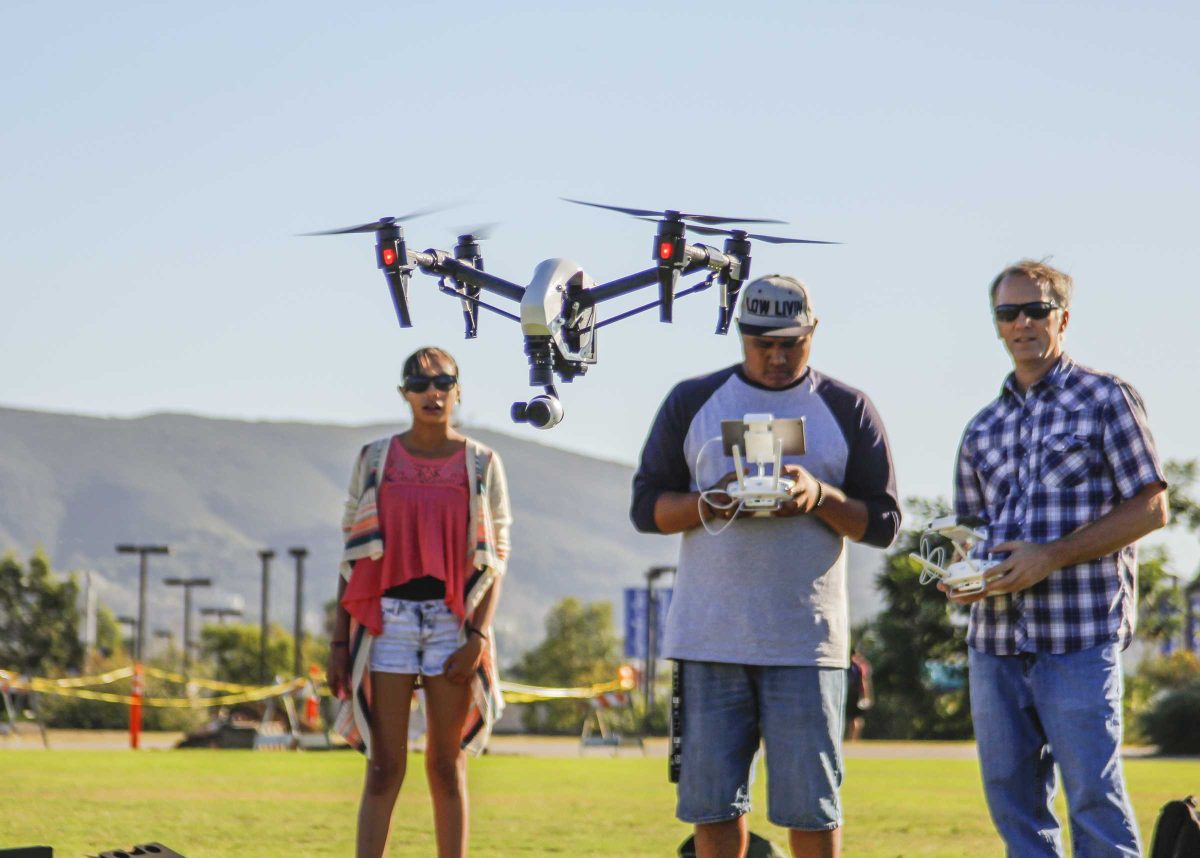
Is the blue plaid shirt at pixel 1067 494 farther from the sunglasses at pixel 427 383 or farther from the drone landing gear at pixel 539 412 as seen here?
the drone landing gear at pixel 539 412

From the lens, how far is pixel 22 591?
77.1m

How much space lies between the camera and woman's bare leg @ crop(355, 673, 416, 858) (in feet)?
21.6

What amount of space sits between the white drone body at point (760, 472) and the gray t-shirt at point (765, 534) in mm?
234

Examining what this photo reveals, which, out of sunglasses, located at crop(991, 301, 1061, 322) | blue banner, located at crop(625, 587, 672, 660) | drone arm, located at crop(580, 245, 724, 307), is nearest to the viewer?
sunglasses, located at crop(991, 301, 1061, 322)

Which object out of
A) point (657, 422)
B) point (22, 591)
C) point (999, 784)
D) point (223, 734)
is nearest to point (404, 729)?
point (657, 422)

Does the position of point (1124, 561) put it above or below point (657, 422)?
below

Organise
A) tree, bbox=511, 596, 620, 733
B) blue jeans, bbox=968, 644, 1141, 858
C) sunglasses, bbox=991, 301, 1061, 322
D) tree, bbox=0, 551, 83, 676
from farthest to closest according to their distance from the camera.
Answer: tree, bbox=511, 596, 620, 733 < tree, bbox=0, 551, 83, 676 < sunglasses, bbox=991, 301, 1061, 322 < blue jeans, bbox=968, 644, 1141, 858

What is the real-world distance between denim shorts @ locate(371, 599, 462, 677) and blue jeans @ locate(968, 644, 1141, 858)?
1.87 metres

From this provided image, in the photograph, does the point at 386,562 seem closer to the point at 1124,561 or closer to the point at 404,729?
the point at 404,729

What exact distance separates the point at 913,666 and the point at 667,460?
133 ft

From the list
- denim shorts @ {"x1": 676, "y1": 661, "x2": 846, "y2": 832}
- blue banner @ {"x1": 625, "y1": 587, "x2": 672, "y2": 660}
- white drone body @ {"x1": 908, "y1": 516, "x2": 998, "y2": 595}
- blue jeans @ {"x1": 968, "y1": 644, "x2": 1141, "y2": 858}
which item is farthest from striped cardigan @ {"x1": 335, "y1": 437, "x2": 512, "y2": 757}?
blue banner @ {"x1": 625, "y1": 587, "x2": 672, "y2": 660}

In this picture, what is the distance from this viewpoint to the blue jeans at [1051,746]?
5281 mm

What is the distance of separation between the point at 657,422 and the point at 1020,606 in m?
1.14

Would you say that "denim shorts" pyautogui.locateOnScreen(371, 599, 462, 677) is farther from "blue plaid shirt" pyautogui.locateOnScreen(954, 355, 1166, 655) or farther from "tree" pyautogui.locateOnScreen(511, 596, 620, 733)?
"tree" pyautogui.locateOnScreen(511, 596, 620, 733)
